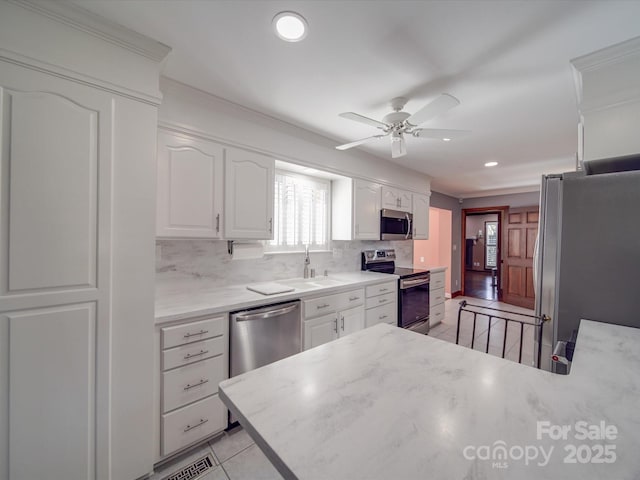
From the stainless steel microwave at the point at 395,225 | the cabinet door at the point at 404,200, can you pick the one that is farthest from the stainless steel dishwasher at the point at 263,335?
the cabinet door at the point at 404,200

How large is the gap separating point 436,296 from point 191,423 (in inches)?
142

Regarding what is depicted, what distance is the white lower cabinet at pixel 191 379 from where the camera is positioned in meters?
1.56

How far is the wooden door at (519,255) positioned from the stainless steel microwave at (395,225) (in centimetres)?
287

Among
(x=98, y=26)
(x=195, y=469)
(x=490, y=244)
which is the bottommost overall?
(x=195, y=469)

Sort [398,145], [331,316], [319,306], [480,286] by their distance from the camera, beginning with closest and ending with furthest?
[398,145]
[319,306]
[331,316]
[480,286]

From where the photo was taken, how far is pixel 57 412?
4.03 ft

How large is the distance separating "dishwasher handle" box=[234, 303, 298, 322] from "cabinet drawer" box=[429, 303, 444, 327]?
105 inches

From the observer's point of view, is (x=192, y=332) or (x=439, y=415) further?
(x=192, y=332)

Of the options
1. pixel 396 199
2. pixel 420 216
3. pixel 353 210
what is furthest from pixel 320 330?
pixel 420 216

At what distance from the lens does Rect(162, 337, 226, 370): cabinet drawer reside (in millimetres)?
1563

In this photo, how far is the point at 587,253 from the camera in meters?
1.46

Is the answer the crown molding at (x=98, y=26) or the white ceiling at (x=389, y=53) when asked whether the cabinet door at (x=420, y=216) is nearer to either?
the white ceiling at (x=389, y=53)

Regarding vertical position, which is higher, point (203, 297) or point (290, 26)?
point (290, 26)

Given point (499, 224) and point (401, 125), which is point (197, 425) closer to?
point (401, 125)
